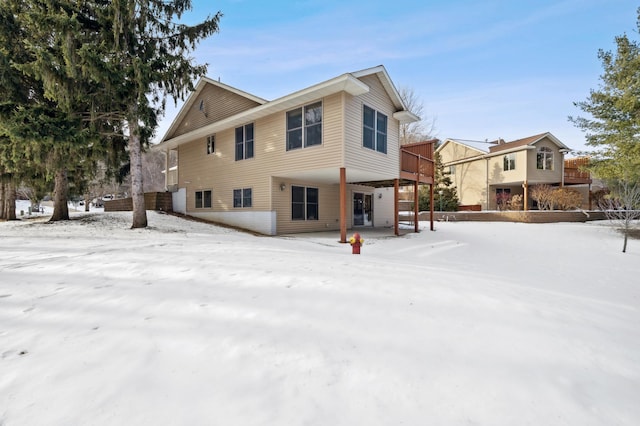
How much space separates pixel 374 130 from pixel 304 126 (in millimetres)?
2688

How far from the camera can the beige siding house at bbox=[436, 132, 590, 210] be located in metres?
22.2

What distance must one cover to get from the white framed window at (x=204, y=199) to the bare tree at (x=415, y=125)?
21.0 metres

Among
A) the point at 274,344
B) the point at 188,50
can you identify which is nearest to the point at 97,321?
the point at 274,344

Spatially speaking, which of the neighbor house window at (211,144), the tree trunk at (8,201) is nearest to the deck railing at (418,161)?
the neighbor house window at (211,144)

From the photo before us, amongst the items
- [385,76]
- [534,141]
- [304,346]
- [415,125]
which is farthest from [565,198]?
[304,346]

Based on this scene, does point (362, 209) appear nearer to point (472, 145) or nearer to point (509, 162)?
point (509, 162)

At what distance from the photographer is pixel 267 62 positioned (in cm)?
1440

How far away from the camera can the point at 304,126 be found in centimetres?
1051

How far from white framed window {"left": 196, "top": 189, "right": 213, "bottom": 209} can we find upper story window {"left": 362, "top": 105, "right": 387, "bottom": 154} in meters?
8.31

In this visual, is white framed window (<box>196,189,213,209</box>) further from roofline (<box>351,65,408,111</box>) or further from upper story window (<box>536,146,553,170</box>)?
upper story window (<box>536,146,553,170</box>)

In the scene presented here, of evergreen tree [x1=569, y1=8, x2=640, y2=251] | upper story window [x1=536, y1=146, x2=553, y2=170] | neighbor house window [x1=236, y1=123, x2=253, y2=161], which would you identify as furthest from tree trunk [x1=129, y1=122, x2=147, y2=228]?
upper story window [x1=536, y1=146, x2=553, y2=170]

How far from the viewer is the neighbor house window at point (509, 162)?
22911mm

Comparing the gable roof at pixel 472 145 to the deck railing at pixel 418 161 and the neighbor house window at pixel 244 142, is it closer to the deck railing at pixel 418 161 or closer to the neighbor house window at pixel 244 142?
the deck railing at pixel 418 161

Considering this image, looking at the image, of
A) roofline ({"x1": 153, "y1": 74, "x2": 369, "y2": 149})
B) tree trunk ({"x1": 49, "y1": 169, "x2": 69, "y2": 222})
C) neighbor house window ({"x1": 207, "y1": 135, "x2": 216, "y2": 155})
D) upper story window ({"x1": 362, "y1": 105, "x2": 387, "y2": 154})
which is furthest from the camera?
neighbor house window ({"x1": 207, "y1": 135, "x2": 216, "y2": 155})
